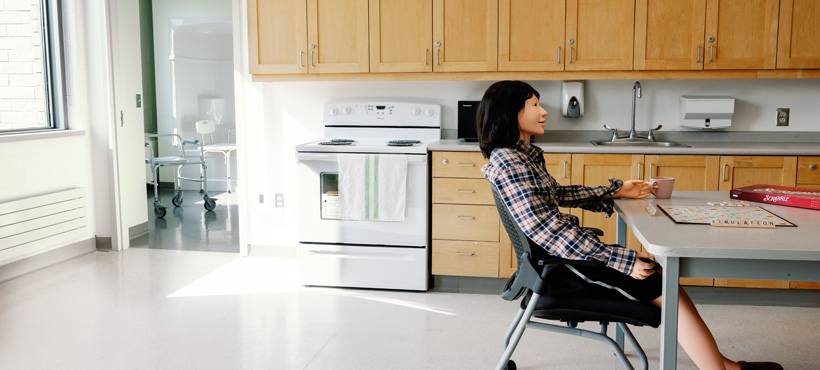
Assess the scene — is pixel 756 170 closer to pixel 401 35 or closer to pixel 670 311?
pixel 401 35

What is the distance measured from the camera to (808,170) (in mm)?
3457

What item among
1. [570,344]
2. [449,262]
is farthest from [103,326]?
[570,344]

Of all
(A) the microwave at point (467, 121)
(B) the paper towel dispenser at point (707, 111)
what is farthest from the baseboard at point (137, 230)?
(B) the paper towel dispenser at point (707, 111)

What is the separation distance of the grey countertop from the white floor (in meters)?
0.79

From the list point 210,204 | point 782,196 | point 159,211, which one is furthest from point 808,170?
point 159,211

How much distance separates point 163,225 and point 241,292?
7.08ft

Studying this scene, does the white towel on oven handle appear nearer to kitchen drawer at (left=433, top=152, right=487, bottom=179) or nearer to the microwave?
kitchen drawer at (left=433, top=152, right=487, bottom=179)

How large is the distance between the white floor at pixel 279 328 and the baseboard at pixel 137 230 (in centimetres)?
93

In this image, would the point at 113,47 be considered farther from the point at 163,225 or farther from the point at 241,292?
the point at 241,292

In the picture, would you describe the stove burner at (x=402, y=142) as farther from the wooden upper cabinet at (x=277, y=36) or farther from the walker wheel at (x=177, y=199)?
the walker wheel at (x=177, y=199)

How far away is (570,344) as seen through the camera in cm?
296

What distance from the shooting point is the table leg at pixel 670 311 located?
1661 mm

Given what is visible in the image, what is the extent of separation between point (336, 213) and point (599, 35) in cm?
169

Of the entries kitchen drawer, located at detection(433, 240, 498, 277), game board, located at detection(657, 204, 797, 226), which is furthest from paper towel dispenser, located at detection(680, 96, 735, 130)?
game board, located at detection(657, 204, 797, 226)
